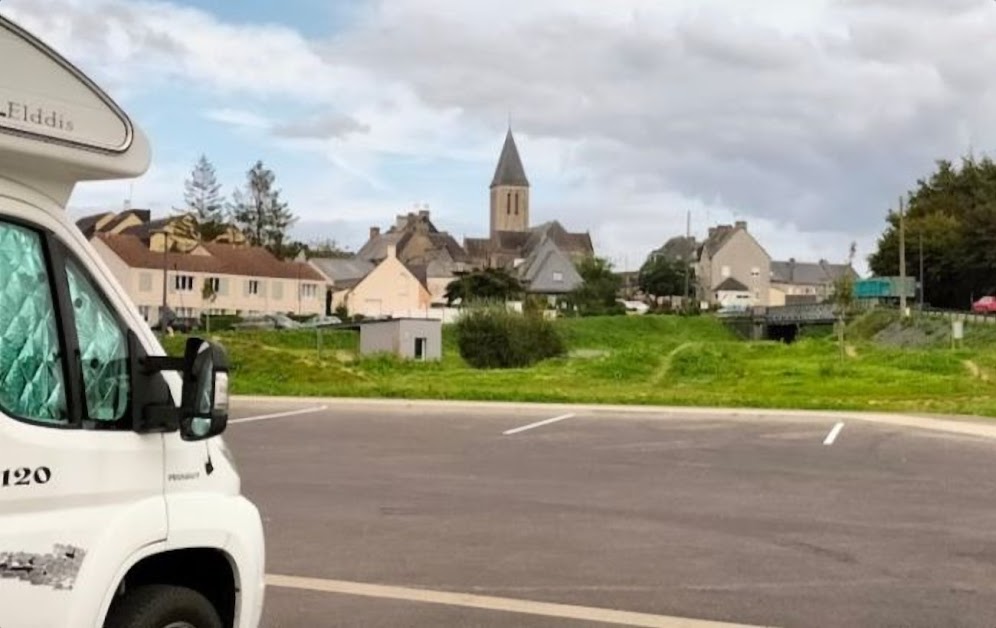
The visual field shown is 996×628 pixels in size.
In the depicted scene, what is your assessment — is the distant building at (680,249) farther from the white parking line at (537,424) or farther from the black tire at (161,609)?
the black tire at (161,609)

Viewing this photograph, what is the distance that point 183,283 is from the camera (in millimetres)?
89812

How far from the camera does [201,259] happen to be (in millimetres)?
92812

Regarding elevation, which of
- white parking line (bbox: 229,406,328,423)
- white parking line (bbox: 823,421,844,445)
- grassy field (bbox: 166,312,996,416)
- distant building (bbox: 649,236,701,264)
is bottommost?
white parking line (bbox: 229,406,328,423)

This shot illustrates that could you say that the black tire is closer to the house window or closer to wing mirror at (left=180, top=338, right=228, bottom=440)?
wing mirror at (left=180, top=338, right=228, bottom=440)

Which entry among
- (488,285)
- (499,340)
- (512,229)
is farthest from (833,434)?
(512,229)

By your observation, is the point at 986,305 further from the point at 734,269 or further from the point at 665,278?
the point at 734,269

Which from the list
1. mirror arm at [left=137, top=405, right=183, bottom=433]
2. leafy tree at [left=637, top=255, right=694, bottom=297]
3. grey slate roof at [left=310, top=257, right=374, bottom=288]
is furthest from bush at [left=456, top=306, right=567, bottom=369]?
leafy tree at [left=637, top=255, right=694, bottom=297]

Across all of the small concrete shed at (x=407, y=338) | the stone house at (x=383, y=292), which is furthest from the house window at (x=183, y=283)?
the small concrete shed at (x=407, y=338)

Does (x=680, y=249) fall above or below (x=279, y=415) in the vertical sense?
above

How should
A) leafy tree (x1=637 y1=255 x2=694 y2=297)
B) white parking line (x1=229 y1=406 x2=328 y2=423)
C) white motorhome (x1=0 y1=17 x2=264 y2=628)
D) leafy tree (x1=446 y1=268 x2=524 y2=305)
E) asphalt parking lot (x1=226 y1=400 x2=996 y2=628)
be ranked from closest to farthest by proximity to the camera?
white motorhome (x1=0 y1=17 x2=264 y2=628) < asphalt parking lot (x1=226 y1=400 x2=996 y2=628) < white parking line (x1=229 y1=406 x2=328 y2=423) < leafy tree (x1=446 y1=268 x2=524 y2=305) < leafy tree (x1=637 y1=255 x2=694 y2=297)

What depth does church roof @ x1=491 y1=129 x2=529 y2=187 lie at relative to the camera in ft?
569

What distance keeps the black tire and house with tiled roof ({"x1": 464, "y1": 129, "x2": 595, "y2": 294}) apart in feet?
474

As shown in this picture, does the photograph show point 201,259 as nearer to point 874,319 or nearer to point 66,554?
point 874,319

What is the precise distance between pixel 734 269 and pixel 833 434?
125 metres
